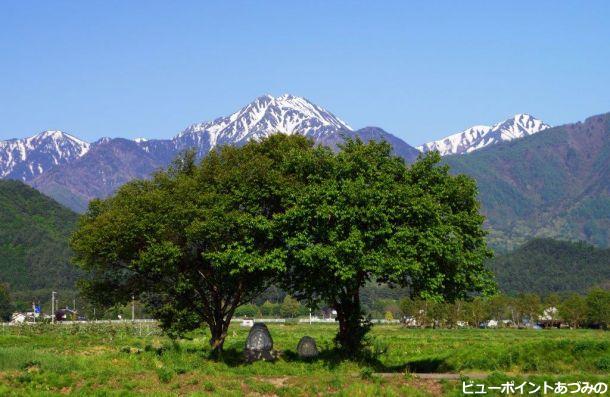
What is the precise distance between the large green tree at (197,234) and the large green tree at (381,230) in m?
2.19

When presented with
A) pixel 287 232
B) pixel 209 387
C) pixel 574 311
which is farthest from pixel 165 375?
pixel 574 311

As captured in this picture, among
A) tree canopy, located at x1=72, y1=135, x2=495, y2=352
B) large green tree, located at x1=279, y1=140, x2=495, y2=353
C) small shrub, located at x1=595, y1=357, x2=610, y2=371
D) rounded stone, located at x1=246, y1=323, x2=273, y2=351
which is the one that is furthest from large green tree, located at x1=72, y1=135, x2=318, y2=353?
small shrub, located at x1=595, y1=357, x2=610, y2=371

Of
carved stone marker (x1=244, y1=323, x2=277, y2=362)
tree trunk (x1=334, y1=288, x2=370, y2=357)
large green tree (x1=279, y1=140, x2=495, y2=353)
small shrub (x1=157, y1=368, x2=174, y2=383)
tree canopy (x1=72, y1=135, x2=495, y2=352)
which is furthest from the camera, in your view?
tree trunk (x1=334, y1=288, x2=370, y2=357)

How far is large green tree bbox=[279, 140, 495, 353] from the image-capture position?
159 ft

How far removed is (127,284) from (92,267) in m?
2.97

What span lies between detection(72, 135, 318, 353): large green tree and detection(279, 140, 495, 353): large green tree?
86.4 inches

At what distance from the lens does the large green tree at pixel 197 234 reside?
52406 mm

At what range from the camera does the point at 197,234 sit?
52281 millimetres

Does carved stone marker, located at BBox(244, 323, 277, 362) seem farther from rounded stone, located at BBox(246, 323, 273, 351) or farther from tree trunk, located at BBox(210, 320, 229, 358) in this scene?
tree trunk, located at BBox(210, 320, 229, 358)

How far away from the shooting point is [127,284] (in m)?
59.5

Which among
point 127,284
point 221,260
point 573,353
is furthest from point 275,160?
point 573,353

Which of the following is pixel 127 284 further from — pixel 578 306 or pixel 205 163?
pixel 578 306

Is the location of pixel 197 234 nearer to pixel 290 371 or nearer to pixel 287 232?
pixel 287 232

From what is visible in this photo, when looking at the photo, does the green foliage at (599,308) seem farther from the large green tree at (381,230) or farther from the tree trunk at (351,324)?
the tree trunk at (351,324)
